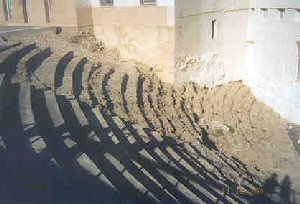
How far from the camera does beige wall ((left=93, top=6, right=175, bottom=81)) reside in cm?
1678

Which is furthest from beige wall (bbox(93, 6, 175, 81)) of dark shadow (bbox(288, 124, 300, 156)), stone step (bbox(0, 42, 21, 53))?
dark shadow (bbox(288, 124, 300, 156))

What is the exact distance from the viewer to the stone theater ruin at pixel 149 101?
9.58 meters

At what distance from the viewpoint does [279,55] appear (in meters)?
18.0

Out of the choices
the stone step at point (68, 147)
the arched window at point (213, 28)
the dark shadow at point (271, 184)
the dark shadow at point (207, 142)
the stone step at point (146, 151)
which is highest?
the arched window at point (213, 28)

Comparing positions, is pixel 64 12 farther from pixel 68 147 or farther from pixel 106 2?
pixel 68 147

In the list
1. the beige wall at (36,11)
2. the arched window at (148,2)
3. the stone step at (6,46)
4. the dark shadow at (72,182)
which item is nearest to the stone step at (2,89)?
the dark shadow at (72,182)

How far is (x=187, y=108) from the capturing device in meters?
16.4

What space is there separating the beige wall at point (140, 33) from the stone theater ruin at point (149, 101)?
1.8 inches

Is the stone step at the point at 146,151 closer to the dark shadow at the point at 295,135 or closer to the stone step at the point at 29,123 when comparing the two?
the stone step at the point at 29,123

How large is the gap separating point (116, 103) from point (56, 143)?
431 cm

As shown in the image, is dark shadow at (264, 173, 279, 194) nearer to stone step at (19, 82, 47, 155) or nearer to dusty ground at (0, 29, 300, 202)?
dusty ground at (0, 29, 300, 202)

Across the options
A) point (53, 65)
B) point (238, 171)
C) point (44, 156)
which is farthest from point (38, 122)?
point (238, 171)

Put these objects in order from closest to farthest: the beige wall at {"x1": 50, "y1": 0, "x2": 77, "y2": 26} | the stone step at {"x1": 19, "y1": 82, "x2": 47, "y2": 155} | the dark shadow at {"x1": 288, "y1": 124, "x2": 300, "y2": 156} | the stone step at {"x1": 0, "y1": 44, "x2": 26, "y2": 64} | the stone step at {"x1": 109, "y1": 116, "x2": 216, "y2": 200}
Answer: the stone step at {"x1": 19, "y1": 82, "x2": 47, "y2": 155}, the stone step at {"x1": 109, "y1": 116, "x2": 216, "y2": 200}, the stone step at {"x1": 0, "y1": 44, "x2": 26, "y2": 64}, the dark shadow at {"x1": 288, "y1": 124, "x2": 300, "y2": 156}, the beige wall at {"x1": 50, "y1": 0, "x2": 77, "y2": 26}

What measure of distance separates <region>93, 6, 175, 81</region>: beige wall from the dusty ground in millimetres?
409
